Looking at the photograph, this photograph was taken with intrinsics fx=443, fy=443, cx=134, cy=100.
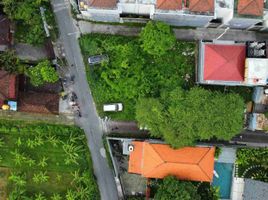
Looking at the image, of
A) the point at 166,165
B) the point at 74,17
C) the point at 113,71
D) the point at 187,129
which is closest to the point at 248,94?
the point at 187,129

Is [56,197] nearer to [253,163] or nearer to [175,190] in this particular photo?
[175,190]

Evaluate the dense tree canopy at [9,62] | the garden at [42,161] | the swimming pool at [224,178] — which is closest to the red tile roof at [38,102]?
the garden at [42,161]

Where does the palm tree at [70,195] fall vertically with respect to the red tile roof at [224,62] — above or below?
below

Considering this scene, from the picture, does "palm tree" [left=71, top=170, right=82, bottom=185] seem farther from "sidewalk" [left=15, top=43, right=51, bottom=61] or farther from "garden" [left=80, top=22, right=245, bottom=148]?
"sidewalk" [left=15, top=43, right=51, bottom=61]

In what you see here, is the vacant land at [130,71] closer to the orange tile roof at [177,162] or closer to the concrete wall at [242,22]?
the concrete wall at [242,22]

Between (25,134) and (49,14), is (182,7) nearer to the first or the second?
(49,14)

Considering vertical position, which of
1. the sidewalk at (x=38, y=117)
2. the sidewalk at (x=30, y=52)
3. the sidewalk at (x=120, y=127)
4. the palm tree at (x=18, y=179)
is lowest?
the palm tree at (x=18, y=179)
